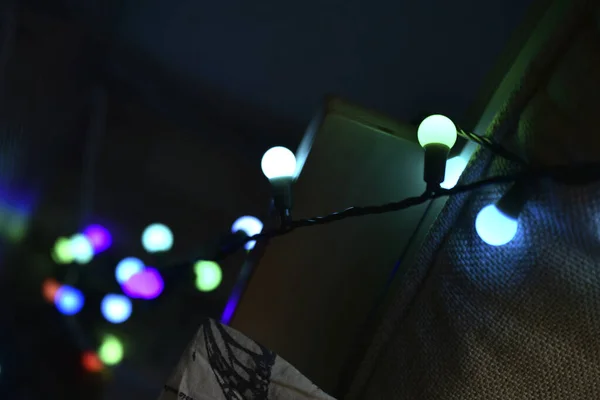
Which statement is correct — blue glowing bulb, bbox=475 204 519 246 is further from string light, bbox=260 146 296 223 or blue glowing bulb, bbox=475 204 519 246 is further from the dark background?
the dark background

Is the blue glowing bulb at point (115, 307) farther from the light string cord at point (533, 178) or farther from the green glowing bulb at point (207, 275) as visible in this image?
the light string cord at point (533, 178)

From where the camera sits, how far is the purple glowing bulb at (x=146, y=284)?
3.55ft

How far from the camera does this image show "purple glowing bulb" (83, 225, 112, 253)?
1.30 meters

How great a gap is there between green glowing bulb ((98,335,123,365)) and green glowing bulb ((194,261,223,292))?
23cm

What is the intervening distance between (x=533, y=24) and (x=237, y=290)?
0.60 metres

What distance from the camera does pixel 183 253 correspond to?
1.40 meters

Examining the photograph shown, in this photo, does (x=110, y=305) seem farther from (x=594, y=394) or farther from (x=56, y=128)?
(x=594, y=394)

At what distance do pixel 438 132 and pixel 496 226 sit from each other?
0.13 metres

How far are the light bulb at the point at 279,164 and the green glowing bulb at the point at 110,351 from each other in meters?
0.72

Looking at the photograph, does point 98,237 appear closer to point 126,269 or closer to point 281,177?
point 126,269

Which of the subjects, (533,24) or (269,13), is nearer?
(533,24)

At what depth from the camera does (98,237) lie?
131cm

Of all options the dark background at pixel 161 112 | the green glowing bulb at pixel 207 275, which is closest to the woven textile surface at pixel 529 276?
the dark background at pixel 161 112

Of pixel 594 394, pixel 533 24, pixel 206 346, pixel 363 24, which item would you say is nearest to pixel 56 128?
pixel 363 24
